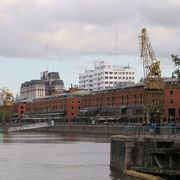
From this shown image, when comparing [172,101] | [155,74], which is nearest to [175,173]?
[155,74]

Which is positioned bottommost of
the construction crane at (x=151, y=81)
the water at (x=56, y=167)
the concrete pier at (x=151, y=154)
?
the water at (x=56, y=167)

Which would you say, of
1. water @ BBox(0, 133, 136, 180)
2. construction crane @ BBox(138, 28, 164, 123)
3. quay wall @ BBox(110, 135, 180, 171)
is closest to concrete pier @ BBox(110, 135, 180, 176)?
quay wall @ BBox(110, 135, 180, 171)

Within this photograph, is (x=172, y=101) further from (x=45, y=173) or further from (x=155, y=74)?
(x=45, y=173)

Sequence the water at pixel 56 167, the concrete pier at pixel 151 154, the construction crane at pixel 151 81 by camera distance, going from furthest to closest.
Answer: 1. the construction crane at pixel 151 81
2. the water at pixel 56 167
3. the concrete pier at pixel 151 154

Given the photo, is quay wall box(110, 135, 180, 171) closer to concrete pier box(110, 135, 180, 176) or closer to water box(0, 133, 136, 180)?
concrete pier box(110, 135, 180, 176)

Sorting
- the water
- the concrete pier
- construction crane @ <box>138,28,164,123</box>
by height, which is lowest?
the water

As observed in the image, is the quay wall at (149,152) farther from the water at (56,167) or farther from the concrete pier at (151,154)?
the water at (56,167)

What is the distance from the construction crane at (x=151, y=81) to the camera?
535 ft

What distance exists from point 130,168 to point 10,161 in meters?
24.8

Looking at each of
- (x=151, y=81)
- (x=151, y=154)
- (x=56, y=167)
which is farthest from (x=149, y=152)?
(x=151, y=81)

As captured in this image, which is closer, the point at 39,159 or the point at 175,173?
the point at 175,173

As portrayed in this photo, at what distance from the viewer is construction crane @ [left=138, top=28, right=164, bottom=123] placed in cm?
16312

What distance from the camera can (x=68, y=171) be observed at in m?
62.7

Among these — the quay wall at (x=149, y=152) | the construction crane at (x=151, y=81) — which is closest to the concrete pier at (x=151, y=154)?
the quay wall at (x=149, y=152)
